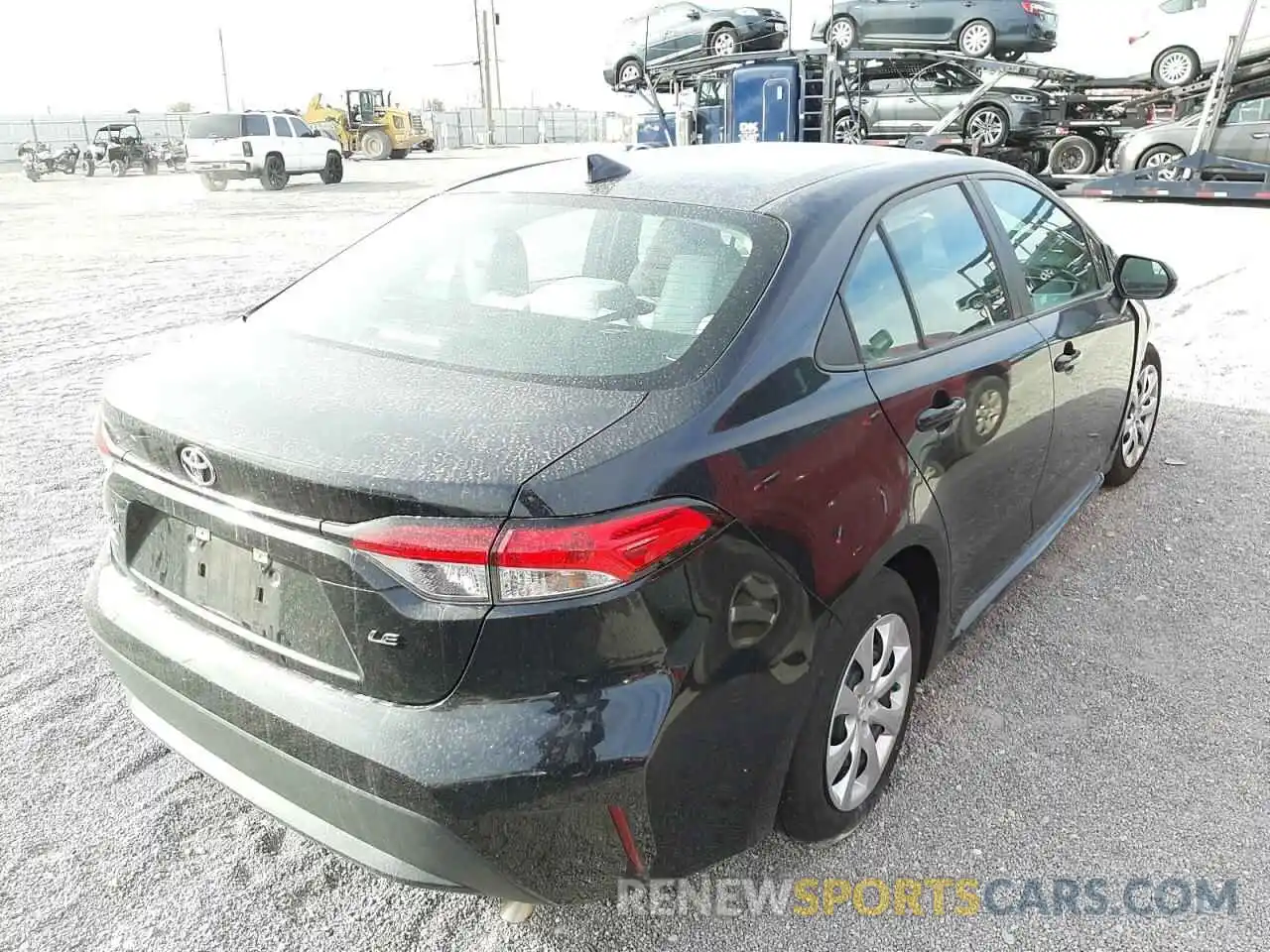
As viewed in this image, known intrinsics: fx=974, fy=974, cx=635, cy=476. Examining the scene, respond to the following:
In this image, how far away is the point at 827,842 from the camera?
96.3 inches

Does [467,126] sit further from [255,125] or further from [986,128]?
[986,128]

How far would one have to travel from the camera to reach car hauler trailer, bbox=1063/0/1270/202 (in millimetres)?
14836

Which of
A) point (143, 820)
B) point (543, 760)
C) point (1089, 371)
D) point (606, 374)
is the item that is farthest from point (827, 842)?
point (1089, 371)

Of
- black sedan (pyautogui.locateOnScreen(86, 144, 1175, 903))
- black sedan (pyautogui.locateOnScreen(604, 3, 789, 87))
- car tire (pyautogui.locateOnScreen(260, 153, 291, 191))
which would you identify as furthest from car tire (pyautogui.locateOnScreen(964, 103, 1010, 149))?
car tire (pyautogui.locateOnScreen(260, 153, 291, 191))

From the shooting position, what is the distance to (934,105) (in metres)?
17.8

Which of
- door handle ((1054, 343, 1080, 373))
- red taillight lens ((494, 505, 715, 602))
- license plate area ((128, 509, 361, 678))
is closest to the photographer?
red taillight lens ((494, 505, 715, 602))

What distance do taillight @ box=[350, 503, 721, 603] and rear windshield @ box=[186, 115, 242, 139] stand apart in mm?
26997

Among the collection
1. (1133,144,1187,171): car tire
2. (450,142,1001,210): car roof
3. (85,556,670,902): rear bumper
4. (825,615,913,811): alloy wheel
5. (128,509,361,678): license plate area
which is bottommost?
(825,615,913,811): alloy wheel

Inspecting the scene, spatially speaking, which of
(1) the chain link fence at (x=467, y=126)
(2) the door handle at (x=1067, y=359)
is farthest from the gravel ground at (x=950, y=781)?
(1) the chain link fence at (x=467, y=126)

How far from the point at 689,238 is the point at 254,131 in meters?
26.5

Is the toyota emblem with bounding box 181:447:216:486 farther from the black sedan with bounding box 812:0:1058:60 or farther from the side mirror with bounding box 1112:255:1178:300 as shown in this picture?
the black sedan with bounding box 812:0:1058:60

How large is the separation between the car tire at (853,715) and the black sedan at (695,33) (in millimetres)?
17129

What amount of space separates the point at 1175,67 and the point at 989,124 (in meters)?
3.41

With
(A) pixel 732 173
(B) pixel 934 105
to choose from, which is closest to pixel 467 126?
(B) pixel 934 105
